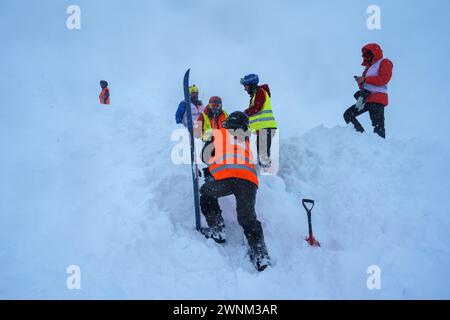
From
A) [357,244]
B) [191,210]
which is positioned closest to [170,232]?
[191,210]

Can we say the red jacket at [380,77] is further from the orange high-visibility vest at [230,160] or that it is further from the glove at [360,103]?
the orange high-visibility vest at [230,160]

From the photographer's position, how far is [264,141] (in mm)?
5609

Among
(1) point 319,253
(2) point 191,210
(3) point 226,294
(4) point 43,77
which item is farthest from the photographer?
(4) point 43,77

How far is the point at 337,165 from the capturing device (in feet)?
18.4

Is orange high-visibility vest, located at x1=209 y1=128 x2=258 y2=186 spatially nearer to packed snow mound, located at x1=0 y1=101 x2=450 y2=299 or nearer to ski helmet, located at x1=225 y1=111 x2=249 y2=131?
ski helmet, located at x1=225 y1=111 x2=249 y2=131

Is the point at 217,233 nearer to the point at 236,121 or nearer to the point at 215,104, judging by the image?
the point at 236,121

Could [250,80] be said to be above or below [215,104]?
above

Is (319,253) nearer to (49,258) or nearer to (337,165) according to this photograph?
(337,165)

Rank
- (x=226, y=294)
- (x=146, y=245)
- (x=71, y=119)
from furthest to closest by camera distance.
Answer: (x=71, y=119) < (x=146, y=245) < (x=226, y=294)

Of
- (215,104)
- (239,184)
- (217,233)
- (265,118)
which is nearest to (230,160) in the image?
(239,184)

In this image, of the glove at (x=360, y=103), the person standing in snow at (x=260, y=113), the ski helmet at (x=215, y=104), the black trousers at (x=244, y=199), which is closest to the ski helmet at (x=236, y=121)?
the black trousers at (x=244, y=199)

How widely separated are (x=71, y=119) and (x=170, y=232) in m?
4.64

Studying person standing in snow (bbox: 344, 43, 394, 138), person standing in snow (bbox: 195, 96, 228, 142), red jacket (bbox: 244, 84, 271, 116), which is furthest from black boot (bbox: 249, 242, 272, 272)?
person standing in snow (bbox: 344, 43, 394, 138)

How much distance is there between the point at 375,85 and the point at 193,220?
4848 mm
